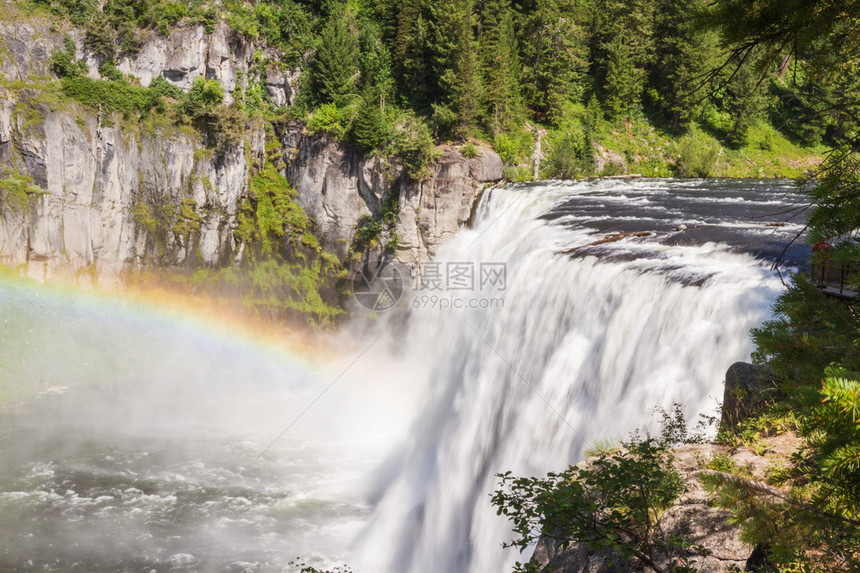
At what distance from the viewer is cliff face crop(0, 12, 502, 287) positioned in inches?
849

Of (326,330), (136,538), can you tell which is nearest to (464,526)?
(136,538)

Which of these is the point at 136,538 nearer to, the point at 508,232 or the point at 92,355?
the point at 92,355

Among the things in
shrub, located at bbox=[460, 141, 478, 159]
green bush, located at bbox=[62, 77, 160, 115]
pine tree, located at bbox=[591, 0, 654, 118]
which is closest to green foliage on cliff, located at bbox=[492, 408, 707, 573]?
shrub, located at bbox=[460, 141, 478, 159]

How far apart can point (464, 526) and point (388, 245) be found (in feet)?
46.5

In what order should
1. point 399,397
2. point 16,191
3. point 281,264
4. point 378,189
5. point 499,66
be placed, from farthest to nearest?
point 499,66, point 281,264, point 378,189, point 399,397, point 16,191

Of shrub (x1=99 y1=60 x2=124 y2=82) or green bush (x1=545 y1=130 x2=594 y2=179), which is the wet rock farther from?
shrub (x1=99 y1=60 x2=124 y2=82)

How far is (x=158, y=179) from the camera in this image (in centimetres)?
2356

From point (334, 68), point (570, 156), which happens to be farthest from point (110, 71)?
point (570, 156)

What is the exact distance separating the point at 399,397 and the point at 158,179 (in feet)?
45.0

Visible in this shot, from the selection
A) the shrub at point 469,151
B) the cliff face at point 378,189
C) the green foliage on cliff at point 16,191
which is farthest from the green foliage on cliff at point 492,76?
the green foliage on cliff at point 16,191

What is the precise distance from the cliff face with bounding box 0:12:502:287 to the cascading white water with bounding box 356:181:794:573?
5422mm

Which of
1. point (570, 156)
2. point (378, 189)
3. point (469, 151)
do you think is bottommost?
point (378, 189)

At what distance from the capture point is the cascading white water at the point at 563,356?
384 inches

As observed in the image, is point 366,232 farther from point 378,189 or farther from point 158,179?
point 158,179
